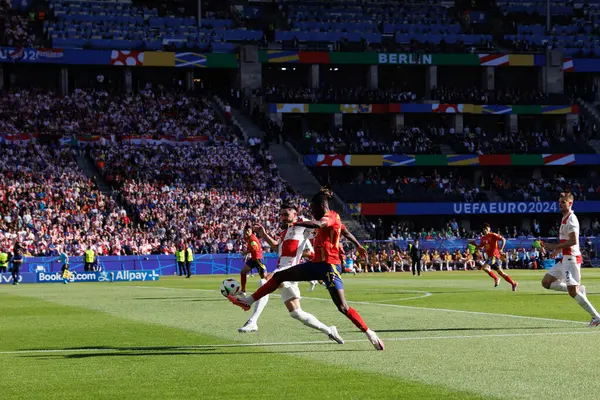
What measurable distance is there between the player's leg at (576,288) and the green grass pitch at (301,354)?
0.30 metres

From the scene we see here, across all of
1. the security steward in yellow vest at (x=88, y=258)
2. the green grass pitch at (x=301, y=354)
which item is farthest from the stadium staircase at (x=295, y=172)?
the green grass pitch at (x=301, y=354)

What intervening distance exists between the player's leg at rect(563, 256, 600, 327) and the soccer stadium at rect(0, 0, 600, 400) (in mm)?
77

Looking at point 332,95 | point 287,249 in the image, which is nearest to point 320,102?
point 332,95

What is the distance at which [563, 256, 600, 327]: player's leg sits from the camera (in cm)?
1777

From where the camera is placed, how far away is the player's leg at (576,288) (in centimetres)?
1777

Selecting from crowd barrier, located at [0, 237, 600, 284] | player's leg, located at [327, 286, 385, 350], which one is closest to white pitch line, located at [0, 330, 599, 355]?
player's leg, located at [327, 286, 385, 350]

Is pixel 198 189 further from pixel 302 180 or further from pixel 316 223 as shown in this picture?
pixel 316 223

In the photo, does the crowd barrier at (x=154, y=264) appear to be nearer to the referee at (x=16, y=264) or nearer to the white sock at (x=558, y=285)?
the referee at (x=16, y=264)

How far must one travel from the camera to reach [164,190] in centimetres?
6600

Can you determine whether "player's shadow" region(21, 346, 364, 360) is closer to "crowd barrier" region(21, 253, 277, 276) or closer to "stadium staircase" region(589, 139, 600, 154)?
"crowd barrier" region(21, 253, 277, 276)

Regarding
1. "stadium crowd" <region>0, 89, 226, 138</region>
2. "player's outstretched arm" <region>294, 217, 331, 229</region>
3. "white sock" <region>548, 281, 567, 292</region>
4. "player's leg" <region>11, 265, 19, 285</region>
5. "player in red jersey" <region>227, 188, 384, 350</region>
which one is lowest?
"player's leg" <region>11, 265, 19, 285</region>

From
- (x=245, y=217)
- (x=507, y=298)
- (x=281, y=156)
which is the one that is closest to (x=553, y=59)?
(x=281, y=156)

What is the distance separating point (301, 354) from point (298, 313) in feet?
2.64

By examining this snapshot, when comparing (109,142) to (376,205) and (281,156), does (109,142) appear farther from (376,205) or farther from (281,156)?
(376,205)
